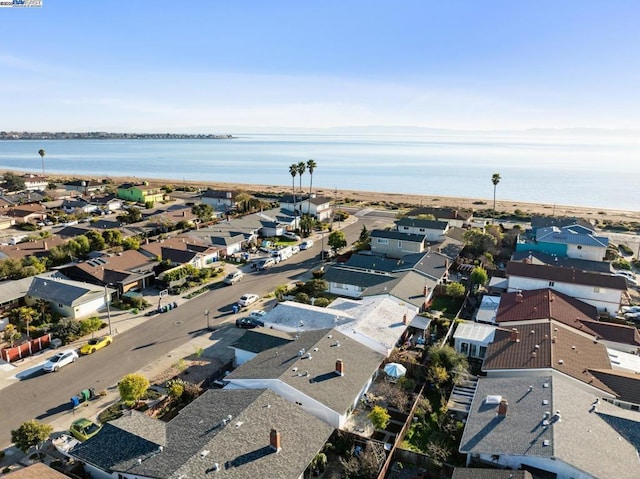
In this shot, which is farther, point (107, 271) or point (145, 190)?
point (145, 190)

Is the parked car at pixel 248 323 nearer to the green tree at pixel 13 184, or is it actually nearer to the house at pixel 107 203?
the house at pixel 107 203

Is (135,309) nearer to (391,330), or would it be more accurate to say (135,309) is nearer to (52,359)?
(52,359)

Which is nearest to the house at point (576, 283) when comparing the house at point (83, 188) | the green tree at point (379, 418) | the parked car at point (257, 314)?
the parked car at point (257, 314)

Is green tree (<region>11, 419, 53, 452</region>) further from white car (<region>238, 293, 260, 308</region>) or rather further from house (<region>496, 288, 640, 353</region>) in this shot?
house (<region>496, 288, 640, 353</region>)

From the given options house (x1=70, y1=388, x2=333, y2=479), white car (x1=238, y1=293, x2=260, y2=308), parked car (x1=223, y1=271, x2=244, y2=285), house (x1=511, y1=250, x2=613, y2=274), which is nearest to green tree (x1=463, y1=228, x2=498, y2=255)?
house (x1=511, y1=250, x2=613, y2=274)

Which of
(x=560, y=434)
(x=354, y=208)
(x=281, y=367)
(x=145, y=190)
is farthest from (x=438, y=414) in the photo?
(x=145, y=190)

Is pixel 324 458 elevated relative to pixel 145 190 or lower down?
lower down
